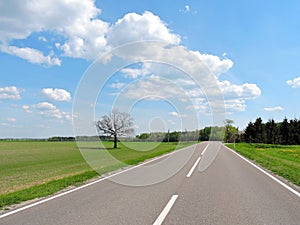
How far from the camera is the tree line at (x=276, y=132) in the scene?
277 feet

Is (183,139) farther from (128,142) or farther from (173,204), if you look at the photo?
(173,204)

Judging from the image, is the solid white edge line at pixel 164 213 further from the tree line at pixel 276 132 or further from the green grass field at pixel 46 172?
the tree line at pixel 276 132

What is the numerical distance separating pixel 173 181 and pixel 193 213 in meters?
5.14

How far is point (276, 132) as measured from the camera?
89812 mm

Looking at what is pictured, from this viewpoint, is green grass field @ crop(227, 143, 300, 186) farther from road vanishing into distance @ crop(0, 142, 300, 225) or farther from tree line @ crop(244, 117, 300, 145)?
tree line @ crop(244, 117, 300, 145)

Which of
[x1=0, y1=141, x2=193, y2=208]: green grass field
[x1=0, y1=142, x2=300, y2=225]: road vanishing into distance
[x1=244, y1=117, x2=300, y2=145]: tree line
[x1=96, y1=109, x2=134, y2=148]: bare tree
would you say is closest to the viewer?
[x1=0, y1=142, x2=300, y2=225]: road vanishing into distance

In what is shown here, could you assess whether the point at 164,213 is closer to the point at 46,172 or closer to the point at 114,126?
the point at 46,172

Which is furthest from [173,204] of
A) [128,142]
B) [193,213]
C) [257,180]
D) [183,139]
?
[183,139]

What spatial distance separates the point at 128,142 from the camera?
65812 millimetres

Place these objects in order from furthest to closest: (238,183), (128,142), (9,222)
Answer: (128,142)
(238,183)
(9,222)

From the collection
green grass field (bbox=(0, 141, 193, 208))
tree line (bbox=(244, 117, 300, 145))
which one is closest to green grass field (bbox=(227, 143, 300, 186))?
green grass field (bbox=(0, 141, 193, 208))

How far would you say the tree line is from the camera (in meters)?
84.6

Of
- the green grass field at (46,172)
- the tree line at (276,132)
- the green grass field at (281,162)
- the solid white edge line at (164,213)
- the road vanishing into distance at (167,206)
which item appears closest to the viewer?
the solid white edge line at (164,213)

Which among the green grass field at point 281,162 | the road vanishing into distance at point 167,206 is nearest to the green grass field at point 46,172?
the road vanishing into distance at point 167,206
